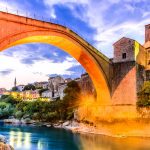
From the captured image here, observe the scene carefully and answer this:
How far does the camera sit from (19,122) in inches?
1859

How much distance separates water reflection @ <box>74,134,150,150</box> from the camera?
2044 centimetres

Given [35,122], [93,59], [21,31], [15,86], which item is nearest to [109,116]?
[93,59]

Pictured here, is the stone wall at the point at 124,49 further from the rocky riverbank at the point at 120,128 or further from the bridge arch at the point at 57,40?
the rocky riverbank at the point at 120,128

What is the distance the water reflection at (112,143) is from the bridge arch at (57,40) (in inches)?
172

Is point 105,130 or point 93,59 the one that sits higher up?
point 93,59

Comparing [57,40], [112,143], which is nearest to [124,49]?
[57,40]

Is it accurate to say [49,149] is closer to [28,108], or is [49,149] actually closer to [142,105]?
[142,105]

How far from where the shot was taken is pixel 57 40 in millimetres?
20953

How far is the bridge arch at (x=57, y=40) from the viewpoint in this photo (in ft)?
53.6

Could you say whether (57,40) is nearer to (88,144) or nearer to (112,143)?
(88,144)

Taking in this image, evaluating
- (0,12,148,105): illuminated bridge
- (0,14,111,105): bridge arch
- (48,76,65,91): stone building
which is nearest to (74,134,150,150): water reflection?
(0,12,148,105): illuminated bridge

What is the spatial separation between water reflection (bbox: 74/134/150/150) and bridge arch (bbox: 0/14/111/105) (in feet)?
14.3

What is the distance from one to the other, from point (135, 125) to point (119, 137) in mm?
1673

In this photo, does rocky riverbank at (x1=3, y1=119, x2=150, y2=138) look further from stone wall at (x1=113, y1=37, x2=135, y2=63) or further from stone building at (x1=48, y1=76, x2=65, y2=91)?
stone building at (x1=48, y1=76, x2=65, y2=91)
